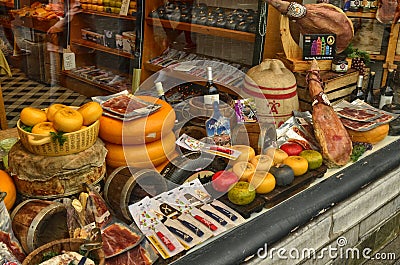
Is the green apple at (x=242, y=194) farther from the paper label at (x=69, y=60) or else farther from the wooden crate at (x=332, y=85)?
the paper label at (x=69, y=60)

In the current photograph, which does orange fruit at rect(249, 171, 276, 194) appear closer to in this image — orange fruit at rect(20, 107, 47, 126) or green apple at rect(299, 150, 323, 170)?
green apple at rect(299, 150, 323, 170)

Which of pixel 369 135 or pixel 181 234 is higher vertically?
pixel 369 135

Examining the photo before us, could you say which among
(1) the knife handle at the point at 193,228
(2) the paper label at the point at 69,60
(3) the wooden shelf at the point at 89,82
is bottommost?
(3) the wooden shelf at the point at 89,82

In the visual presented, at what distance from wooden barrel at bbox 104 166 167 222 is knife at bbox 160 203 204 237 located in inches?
3.5

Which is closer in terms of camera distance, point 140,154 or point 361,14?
point 140,154

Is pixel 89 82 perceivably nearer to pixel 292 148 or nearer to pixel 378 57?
pixel 378 57

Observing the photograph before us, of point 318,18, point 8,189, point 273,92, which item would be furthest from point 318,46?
point 8,189

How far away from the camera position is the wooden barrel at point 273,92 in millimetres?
2904

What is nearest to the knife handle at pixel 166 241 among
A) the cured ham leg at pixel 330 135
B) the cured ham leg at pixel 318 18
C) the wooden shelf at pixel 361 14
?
the cured ham leg at pixel 330 135

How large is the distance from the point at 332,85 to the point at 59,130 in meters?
2.12

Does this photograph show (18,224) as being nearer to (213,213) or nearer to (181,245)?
(181,245)

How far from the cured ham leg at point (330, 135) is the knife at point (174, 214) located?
3.07ft

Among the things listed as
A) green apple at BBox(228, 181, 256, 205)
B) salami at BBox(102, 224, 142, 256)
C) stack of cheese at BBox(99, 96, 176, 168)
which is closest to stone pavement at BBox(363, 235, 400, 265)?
green apple at BBox(228, 181, 256, 205)

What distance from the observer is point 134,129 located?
2178mm
